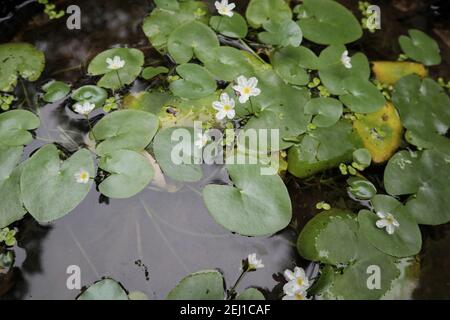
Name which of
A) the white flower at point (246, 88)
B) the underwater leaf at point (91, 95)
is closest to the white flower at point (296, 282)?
the white flower at point (246, 88)

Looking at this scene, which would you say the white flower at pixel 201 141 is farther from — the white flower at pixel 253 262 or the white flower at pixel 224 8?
the white flower at pixel 224 8

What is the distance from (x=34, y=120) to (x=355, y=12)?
240 cm

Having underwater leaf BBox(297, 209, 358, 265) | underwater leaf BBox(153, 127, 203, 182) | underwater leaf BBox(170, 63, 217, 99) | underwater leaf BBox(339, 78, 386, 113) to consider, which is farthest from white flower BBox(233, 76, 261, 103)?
underwater leaf BBox(297, 209, 358, 265)

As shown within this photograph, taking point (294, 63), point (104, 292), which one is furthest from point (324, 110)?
point (104, 292)

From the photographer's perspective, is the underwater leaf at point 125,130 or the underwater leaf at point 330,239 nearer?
the underwater leaf at point 330,239

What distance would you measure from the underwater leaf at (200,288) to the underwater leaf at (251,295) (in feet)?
0.29

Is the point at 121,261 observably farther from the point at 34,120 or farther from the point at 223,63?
the point at 223,63

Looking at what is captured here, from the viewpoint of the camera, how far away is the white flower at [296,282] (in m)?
1.87

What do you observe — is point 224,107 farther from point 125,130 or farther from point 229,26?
point 229,26

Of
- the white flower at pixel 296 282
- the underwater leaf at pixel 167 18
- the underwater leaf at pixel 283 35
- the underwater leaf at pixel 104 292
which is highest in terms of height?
the underwater leaf at pixel 167 18

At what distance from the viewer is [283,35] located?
261 cm

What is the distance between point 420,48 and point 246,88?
4.94 ft

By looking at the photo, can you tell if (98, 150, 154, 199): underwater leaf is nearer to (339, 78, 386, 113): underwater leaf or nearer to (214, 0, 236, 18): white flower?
(214, 0, 236, 18): white flower
